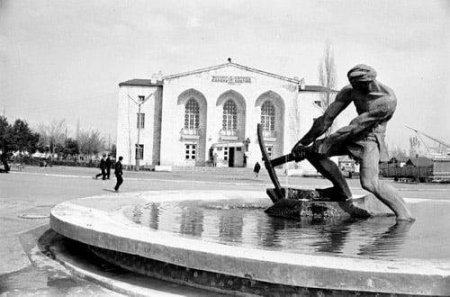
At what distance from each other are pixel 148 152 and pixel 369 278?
5430 centimetres

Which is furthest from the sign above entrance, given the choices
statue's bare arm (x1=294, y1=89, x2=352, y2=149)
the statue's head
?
the statue's head

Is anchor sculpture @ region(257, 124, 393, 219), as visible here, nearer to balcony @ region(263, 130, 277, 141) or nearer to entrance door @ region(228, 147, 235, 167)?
entrance door @ region(228, 147, 235, 167)

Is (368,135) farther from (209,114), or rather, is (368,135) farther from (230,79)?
(230,79)

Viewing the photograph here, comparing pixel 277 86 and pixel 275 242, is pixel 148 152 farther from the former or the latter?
pixel 275 242

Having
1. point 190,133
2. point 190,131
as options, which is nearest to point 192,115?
point 190,131

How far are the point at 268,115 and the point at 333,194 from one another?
5065 centimetres

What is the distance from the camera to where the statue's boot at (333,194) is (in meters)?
7.42

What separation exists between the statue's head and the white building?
157ft

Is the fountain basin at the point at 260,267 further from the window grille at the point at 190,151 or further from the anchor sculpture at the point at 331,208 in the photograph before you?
the window grille at the point at 190,151

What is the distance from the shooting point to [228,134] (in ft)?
184

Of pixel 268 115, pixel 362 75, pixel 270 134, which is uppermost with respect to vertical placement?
pixel 268 115

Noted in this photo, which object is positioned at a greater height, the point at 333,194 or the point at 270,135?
the point at 270,135

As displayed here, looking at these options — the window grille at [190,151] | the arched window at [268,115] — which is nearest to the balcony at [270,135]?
the arched window at [268,115]

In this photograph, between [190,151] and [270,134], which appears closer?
[190,151]
